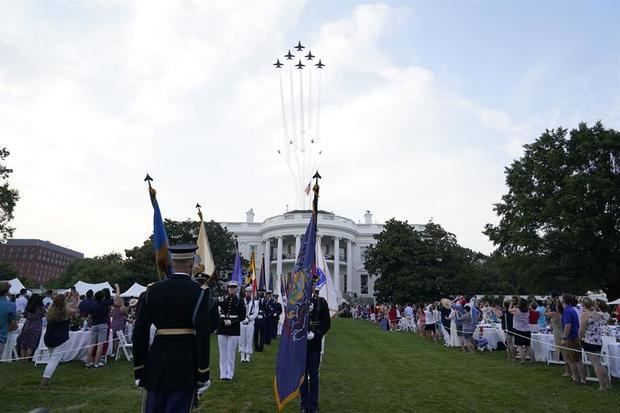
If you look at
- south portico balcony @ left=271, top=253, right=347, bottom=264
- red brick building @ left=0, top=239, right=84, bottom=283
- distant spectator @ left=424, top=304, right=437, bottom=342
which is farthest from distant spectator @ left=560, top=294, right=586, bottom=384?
red brick building @ left=0, top=239, right=84, bottom=283

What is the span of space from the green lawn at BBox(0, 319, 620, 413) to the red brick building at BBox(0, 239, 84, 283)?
466 ft

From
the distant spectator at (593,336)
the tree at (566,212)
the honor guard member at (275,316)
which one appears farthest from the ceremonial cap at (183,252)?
the tree at (566,212)

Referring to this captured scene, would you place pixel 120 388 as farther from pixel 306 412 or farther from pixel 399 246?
pixel 399 246

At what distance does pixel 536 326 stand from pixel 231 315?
10.7 meters

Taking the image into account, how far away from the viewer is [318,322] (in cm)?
780

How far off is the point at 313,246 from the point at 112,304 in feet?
27.8

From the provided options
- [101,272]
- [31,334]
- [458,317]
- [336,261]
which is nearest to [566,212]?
[458,317]

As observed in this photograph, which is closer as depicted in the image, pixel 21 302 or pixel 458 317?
pixel 21 302

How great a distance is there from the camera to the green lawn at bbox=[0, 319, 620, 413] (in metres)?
8.12

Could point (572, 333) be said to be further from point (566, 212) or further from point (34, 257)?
point (34, 257)

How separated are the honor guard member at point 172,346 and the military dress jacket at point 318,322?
3.23m

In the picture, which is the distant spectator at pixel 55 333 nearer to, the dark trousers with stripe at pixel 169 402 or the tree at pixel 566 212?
the dark trousers with stripe at pixel 169 402

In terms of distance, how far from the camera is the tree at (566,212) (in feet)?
102

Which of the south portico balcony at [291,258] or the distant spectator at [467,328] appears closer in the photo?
the distant spectator at [467,328]
